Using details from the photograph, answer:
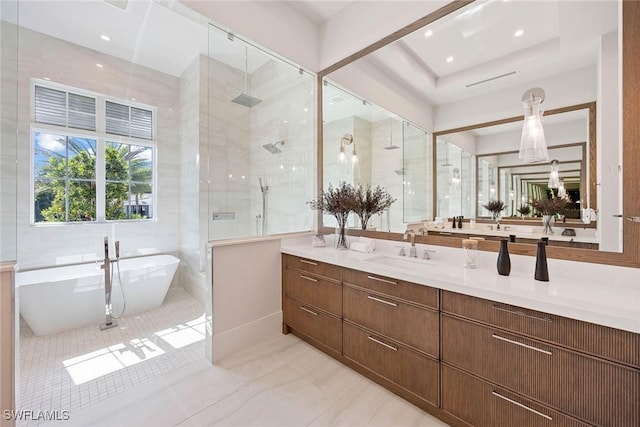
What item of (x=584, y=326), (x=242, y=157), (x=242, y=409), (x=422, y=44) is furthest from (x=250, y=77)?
(x=584, y=326)

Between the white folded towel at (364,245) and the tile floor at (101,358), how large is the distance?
5.41ft

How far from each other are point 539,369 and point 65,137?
4800 millimetres

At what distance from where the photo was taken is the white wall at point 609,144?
129 cm

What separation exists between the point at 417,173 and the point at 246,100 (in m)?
2.03

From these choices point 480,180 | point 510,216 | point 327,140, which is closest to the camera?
point 510,216

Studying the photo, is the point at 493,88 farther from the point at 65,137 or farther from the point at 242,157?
the point at 65,137

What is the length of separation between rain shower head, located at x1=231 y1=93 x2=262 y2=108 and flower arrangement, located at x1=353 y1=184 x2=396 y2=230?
5.21ft

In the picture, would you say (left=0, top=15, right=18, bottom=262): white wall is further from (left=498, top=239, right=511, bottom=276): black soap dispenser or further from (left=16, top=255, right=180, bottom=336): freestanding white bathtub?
(left=498, top=239, right=511, bottom=276): black soap dispenser

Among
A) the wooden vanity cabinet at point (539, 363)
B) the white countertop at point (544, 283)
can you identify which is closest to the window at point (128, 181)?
the white countertop at point (544, 283)

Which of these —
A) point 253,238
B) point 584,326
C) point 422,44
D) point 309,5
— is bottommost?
point 584,326

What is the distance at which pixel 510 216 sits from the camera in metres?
1.70

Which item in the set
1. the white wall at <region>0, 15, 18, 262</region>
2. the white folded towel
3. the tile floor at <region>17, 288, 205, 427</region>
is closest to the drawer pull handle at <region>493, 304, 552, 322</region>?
the white folded towel

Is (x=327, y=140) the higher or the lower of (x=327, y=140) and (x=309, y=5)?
the lower

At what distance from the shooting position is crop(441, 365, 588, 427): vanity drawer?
3.59ft
